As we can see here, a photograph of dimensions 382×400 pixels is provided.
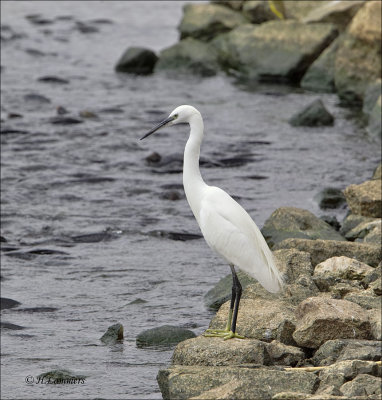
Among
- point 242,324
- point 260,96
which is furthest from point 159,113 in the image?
point 242,324

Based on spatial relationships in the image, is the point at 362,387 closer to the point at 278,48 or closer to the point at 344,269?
the point at 344,269

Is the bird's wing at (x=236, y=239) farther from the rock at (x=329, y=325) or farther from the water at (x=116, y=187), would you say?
the water at (x=116, y=187)

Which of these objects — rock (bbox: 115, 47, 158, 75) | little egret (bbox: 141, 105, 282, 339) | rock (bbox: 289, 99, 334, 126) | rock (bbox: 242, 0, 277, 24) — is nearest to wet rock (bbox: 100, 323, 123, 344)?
little egret (bbox: 141, 105, 282, 339)

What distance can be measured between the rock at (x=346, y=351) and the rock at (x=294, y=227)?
350 cm

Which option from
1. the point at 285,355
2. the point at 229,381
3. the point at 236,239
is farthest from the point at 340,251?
the point at 229,381

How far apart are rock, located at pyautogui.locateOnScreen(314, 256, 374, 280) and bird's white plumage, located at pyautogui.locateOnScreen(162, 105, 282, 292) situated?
116cm

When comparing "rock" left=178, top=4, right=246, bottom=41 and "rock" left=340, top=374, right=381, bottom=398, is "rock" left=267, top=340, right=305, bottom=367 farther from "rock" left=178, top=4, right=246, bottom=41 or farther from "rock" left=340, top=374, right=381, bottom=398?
"rock" left=178, top=4, right=246, bottom=41

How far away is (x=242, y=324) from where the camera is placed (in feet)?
22.9

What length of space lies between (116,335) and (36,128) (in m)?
8.56

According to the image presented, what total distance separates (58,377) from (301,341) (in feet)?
7.16

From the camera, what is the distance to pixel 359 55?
17.9 m

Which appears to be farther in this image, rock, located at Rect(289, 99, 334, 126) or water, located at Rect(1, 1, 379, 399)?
rock, located at Rect(289, 99, 334, 126)

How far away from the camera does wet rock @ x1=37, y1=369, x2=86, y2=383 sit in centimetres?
753

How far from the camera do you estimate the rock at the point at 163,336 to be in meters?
8.17
